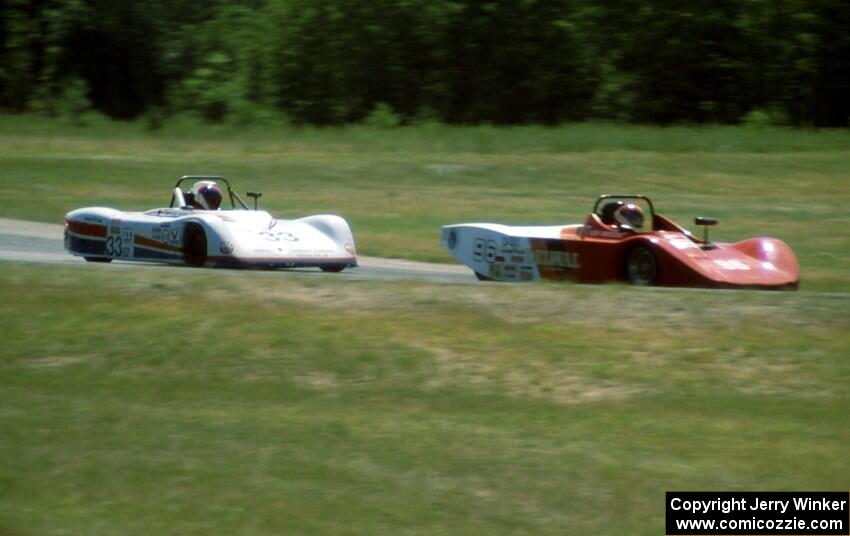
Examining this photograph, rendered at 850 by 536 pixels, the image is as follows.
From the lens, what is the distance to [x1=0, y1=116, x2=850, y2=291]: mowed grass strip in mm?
23938

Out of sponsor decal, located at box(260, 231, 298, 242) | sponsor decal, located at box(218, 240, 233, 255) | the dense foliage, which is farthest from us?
the dense foliage

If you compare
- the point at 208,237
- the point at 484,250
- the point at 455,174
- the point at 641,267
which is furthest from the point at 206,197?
the point at 455,174

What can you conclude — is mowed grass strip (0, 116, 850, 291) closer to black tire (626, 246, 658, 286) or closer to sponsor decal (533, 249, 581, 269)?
black tire (626, 246, 658, 286)

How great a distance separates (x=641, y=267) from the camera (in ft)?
47.9

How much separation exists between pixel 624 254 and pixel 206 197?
5.10m

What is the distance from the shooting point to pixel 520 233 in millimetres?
15953

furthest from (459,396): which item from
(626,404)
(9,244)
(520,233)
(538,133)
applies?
(538,133)

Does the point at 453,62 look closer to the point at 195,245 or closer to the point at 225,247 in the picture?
the point at 195,245

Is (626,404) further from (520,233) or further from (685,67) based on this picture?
(685,67)

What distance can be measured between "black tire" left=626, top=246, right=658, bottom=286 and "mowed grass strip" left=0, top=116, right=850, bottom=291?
10.8 ft

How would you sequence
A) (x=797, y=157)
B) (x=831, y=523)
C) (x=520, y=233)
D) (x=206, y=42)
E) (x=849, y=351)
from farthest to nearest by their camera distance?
(x=206, y=42), (x=797, y=157), (x=520, y=233), (x=849, y=351), (x=831, y=523)

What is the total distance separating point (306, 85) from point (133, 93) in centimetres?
620

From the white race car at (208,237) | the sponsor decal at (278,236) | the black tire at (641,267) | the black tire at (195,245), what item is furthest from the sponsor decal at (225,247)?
the black tire at (641,267)

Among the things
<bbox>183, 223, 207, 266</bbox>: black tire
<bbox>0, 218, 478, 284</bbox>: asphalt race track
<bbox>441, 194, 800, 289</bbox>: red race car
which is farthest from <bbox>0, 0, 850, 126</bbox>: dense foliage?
<bbox>183, 223, 207, 266</bbox>: black tire
